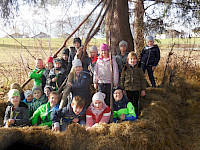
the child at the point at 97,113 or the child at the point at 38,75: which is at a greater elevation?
the child at the point at 38,75

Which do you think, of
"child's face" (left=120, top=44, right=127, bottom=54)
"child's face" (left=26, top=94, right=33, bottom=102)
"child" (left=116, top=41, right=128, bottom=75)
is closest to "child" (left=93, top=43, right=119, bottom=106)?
"child" (left=116, top=41, right=128, bottom=75)

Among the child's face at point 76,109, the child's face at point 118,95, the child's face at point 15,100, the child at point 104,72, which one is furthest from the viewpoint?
the child at point 104,72

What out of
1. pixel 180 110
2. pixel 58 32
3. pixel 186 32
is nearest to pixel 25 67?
pixel 58 32

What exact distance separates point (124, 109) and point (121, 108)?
10cm

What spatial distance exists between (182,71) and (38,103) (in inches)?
236

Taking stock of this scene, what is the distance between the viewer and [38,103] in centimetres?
428

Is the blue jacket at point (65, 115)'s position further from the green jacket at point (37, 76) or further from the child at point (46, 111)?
the green jacket at point (37, 76)

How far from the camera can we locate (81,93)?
4.18 m

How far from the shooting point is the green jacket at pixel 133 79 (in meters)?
4.29

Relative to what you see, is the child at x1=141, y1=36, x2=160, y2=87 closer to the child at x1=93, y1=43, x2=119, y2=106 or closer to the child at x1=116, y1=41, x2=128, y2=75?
the child at x1=116, y1=41, x2=128, y2=75

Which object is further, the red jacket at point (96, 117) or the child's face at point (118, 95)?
the child's face at point (118, 95)

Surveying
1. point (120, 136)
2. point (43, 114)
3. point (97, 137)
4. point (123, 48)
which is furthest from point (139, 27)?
point (97, 137)

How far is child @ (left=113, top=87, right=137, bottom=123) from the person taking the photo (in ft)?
12.2

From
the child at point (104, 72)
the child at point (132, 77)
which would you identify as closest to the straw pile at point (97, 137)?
the child at point (132, 77)
